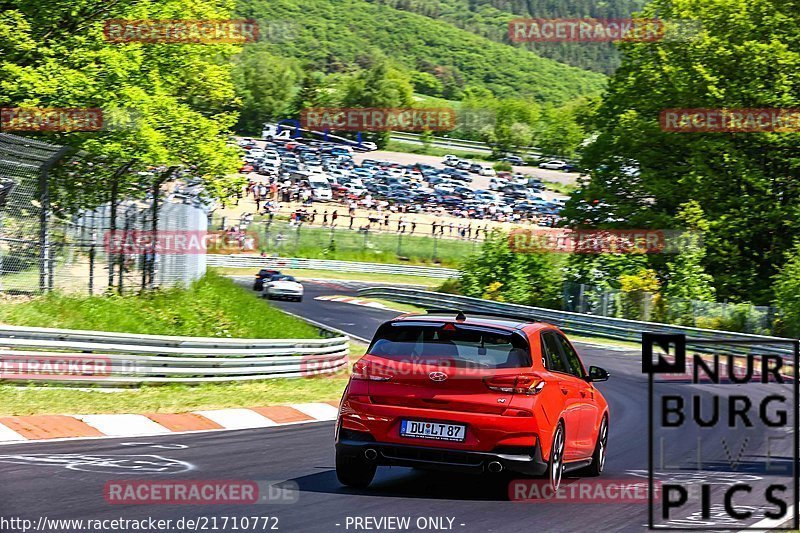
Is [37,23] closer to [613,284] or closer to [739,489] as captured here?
[739,489]

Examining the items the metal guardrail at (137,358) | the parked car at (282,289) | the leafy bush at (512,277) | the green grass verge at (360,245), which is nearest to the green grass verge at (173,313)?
the metal guardrail at (137,358)

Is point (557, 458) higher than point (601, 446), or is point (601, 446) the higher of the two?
point (557, 458)

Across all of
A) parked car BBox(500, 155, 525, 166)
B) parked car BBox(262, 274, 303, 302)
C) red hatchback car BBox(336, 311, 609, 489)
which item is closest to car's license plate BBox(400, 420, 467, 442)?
red hatchback car BBox(336, 311, 609, 489)

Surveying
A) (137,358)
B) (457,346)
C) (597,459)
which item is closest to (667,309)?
(137,358)

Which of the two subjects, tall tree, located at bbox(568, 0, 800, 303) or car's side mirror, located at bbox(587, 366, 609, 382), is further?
tall tree, located at bbox(568, 0, 800, 303)

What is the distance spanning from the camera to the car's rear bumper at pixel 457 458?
9.09 metres

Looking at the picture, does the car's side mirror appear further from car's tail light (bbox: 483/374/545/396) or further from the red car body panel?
car's tail light (bbox: 483/374/545/396)

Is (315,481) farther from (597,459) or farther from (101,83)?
(101,83)

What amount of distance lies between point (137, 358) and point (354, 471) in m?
8.56

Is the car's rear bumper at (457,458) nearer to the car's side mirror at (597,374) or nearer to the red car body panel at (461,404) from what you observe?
the red car body panel at (461,404)

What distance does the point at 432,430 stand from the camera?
9.19m

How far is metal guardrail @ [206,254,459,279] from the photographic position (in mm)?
66500

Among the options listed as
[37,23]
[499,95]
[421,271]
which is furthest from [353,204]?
[499,95]

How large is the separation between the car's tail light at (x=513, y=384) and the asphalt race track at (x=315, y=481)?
2.79 feet
